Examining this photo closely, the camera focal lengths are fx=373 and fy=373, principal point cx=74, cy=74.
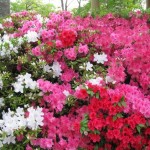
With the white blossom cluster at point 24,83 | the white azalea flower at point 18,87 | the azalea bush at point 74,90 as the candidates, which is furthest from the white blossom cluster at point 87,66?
the white azalea flower at point 18,87

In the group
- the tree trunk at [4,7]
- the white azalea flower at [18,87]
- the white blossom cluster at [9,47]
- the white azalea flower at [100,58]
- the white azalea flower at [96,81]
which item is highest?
the tree trunk at [4,7]

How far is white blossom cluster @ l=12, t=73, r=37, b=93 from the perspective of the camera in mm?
3648

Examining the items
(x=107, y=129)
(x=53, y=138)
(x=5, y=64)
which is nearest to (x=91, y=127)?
(x=107, y=129)

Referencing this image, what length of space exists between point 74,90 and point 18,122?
28.4 inches

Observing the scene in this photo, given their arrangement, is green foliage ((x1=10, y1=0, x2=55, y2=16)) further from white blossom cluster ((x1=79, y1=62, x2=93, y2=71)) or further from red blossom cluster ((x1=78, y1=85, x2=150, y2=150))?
red blossom cluster ((x1=78, y1=85, x2=150, y2=150))

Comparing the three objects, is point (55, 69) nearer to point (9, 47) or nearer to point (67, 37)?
point (67, 37)

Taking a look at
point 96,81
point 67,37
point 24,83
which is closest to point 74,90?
point 96,81

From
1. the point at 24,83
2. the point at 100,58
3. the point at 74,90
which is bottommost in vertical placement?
the point at 74,90

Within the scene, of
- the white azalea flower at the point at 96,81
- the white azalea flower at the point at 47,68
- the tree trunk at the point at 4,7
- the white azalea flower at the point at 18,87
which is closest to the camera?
the white azalea flower at the point at 96,81

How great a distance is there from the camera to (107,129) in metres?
3.27

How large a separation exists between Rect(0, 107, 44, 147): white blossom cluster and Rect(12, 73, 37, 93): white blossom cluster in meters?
0.27

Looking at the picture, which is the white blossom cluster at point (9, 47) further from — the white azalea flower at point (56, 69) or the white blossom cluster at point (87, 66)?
the white blossom cluster at point (87, 66)

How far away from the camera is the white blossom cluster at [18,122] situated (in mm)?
3269

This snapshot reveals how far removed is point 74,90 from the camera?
149 inches
